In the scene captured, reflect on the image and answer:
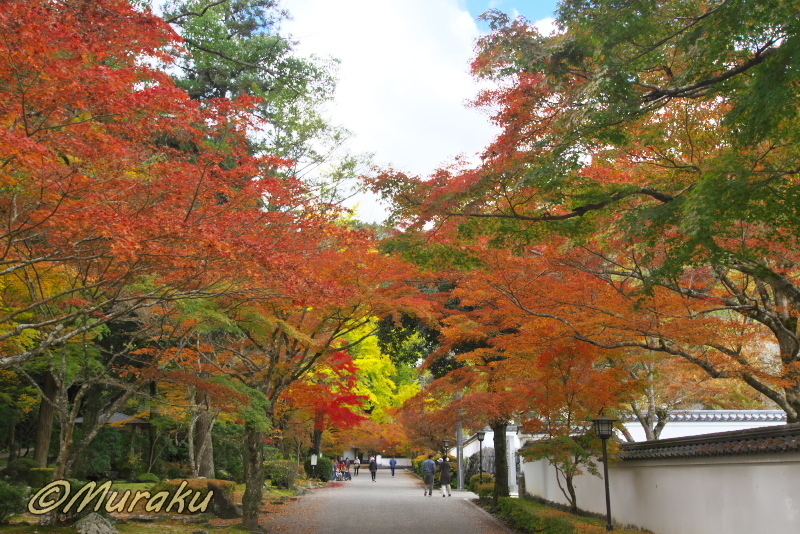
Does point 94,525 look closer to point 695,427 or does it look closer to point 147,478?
point 147,478

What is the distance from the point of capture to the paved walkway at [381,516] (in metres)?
14.6

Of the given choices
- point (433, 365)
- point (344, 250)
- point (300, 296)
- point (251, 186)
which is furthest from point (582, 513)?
point (251, 186)

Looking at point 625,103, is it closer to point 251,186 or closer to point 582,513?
point 251,186

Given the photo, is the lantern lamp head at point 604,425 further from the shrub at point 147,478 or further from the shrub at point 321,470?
the shrub at point 321,470

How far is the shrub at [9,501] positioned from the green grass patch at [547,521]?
362 inches

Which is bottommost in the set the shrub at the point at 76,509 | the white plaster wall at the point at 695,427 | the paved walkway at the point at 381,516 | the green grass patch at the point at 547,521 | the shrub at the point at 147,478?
the paved walkway at the point at 381,516

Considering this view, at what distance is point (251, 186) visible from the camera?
10.0 meters

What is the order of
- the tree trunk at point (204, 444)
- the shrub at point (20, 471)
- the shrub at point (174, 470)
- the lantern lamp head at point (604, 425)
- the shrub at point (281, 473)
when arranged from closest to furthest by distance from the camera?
1. the lantern lamp head at point (604, 425)
2. the shrub at point (20, 471)
3. the tree trunk at point (204, 444)
4. the shrub at point (174, 470)
5. the shrub at point (281, 473)

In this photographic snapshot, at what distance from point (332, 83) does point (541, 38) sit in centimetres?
1229

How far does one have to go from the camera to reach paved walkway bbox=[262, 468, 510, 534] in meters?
14.6

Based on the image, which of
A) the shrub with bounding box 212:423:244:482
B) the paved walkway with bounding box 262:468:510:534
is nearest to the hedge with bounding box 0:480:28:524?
the paved walkway with bounding box 262:468:510:534

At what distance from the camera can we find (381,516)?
17516mm

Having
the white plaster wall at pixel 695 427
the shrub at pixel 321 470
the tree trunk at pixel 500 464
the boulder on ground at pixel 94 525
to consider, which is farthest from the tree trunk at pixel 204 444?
the shrub at pixel 321 470

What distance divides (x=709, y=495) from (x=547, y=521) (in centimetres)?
393
